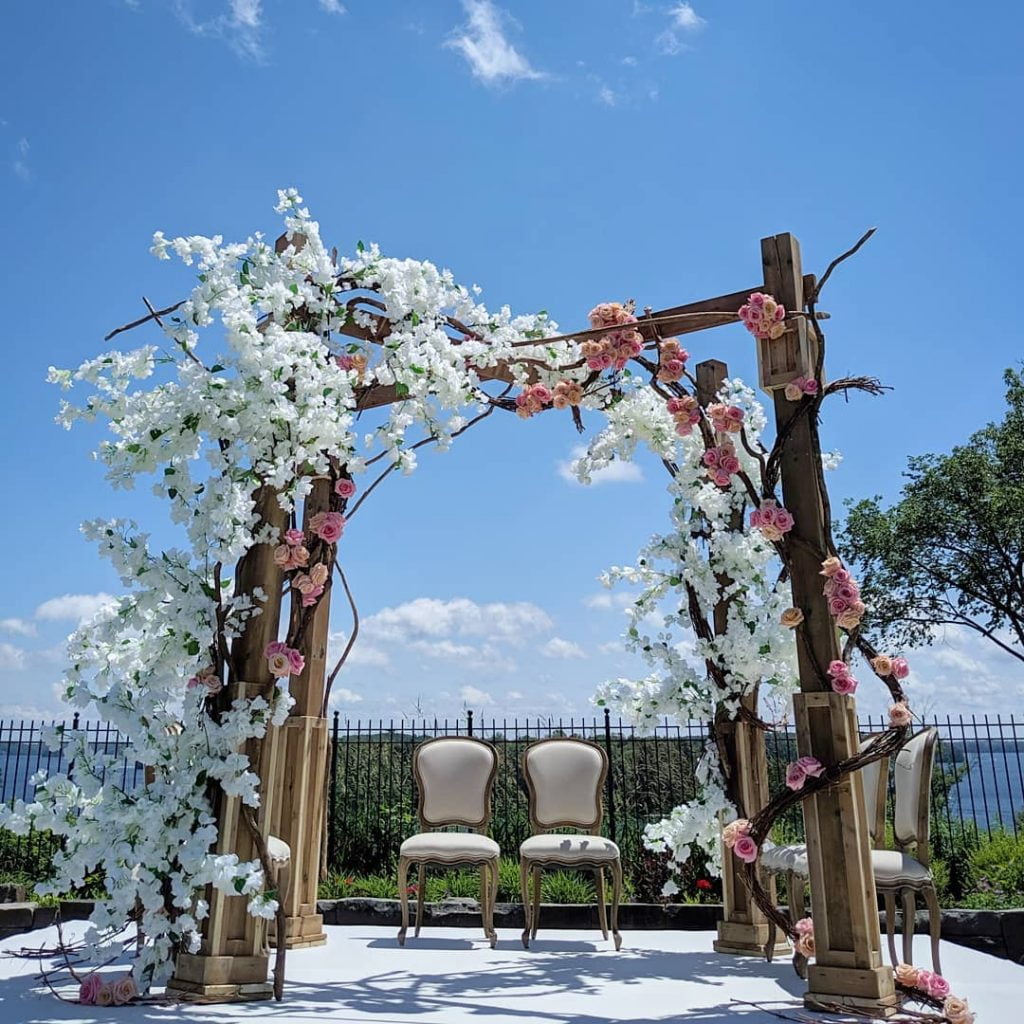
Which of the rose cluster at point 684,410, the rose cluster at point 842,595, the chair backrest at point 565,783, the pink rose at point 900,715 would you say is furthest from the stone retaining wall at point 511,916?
the rose cluster at point 684,410

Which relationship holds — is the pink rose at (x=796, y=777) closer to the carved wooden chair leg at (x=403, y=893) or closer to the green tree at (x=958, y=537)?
the carved wooden chair leg at (x=403, y=893)

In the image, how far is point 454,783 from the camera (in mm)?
5594

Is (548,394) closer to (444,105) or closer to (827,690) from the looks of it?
(444,105)

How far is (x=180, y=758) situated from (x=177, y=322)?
1642mm

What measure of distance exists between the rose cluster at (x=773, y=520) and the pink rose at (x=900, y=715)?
769mm

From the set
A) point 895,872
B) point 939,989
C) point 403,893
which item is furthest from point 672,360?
point 403,893

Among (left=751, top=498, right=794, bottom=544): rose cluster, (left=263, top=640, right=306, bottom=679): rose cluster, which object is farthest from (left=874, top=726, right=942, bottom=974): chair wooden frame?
(left=263, top=640, right=306, bottom=679): rose cluster

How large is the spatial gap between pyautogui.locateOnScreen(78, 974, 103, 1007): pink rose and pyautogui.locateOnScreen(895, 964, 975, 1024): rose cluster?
9.18 feet

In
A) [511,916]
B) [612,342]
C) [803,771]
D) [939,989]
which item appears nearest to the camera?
[939,989]

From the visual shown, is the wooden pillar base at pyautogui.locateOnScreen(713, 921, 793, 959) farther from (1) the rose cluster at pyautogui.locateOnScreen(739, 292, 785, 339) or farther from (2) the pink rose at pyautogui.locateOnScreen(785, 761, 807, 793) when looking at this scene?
(1) the rose cluster at pyautogui.locateOnScreen(739, 292, 785, 339)

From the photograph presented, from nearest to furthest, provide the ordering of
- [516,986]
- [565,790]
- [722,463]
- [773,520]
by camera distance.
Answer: [773,520], [516,986], [722,463], [565,790]

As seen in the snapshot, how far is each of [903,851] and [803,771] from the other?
3.38 ft

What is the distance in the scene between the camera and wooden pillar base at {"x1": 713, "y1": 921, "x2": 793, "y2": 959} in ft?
15.1

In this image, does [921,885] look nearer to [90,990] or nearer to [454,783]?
[454,783]
